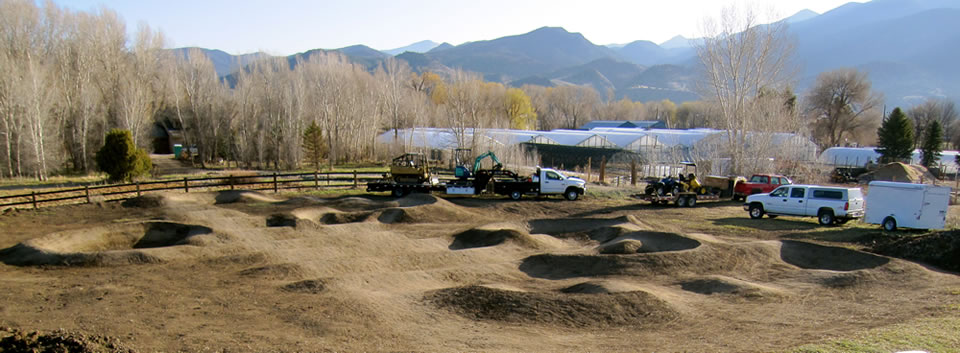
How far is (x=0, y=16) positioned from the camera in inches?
1800

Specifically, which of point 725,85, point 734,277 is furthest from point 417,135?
point 734,277

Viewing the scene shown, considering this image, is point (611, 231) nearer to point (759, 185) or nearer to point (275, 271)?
point (275, 271)

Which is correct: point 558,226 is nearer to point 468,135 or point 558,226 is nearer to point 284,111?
point 468,135

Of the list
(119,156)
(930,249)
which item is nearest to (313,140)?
(119,156)

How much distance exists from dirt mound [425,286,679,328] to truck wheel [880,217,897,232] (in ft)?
48.8

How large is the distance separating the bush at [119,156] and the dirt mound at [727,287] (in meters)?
33.5

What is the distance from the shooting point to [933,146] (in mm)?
54562

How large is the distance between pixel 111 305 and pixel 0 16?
50375 mm

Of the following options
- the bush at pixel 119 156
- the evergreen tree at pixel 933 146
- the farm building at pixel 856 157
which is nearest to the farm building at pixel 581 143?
the farm building at pixel 856 157

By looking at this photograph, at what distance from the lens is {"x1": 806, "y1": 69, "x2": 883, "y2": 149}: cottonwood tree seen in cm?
7688

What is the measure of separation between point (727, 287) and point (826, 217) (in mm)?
12844

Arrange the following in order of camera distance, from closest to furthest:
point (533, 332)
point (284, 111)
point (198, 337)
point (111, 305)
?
point (198, 337) < point (533, 332) < point (111, 305) < point (284, 111)

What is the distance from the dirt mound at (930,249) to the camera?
16156mm

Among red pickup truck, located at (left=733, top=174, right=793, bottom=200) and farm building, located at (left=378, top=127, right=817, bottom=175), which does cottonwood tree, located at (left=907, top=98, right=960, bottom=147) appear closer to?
farm building, located at (left=378, top=127, right=817, bottom=175)
